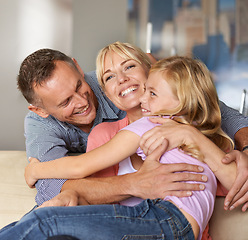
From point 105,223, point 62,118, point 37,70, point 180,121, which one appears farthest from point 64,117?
point 105,223

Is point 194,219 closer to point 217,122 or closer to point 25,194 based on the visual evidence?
point 217,122

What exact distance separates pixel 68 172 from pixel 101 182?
13cm

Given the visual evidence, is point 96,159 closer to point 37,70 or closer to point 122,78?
point 122,78

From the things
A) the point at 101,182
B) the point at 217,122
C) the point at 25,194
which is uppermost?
the point at 217,122

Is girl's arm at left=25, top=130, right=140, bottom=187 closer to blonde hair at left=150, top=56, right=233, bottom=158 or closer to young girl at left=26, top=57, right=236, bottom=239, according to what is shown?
young girl at left=26, top=57, right=236, bottom=239

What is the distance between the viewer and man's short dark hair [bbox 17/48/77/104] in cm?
193

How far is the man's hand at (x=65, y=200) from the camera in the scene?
1.36m

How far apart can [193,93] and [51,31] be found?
3273 mm

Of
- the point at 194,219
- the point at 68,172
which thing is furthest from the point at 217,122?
the point at 68,172

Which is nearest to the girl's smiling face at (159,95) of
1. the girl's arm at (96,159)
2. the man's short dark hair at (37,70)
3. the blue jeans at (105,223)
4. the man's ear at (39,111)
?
the girl's arm at (96,159)

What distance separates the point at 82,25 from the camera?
14.2 feet

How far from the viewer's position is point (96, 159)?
4.63 feet

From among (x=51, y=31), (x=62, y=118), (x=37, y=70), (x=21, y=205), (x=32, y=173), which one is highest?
(x=37, y=70)

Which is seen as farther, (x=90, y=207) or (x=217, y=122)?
(x=217, y=122)
